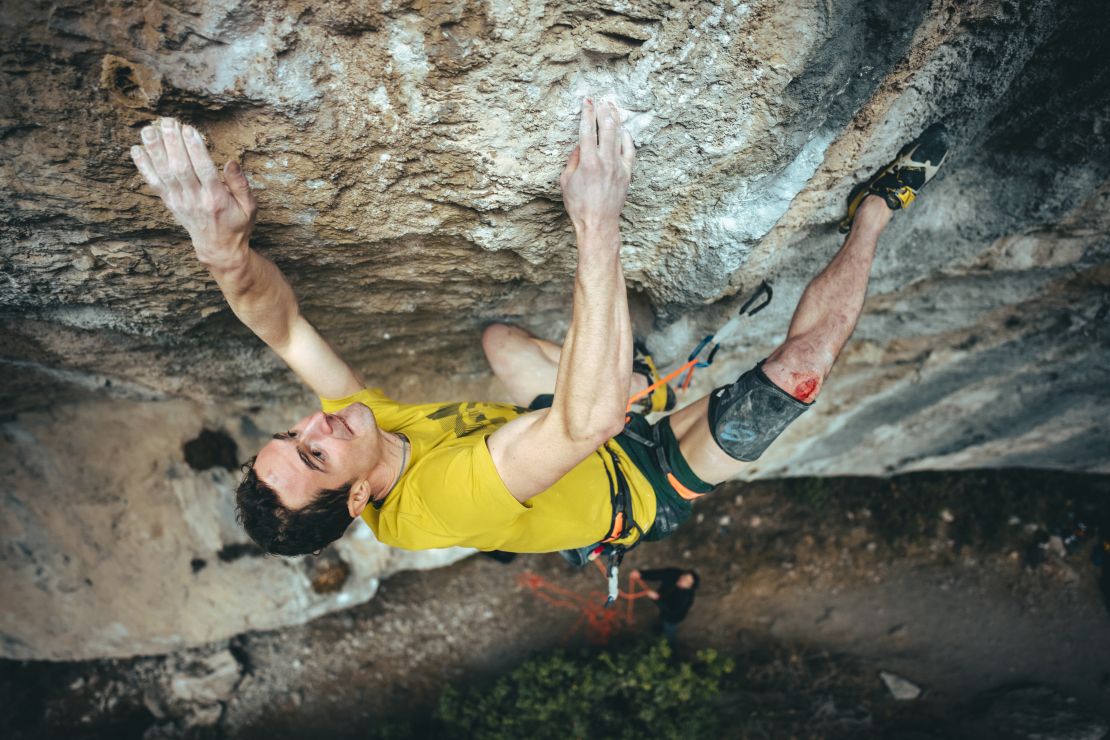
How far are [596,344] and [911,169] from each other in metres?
1.46

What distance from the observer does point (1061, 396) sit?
419 centimetres

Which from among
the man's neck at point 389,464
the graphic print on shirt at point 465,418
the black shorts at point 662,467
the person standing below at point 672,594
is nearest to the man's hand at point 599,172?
the graphic print on shirt at point 465,418

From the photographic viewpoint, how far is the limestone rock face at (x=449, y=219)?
5.84ft

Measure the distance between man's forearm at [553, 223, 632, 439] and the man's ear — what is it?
842 mm

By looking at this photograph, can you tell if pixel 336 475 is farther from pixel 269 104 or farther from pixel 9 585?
pixel 9 585

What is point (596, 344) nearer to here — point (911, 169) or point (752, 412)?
point (752, 412)

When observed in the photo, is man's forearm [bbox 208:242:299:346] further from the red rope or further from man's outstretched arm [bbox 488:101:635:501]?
the red rope

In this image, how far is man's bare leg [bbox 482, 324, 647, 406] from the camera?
10.5ft

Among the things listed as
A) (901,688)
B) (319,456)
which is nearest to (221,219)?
(319,456)

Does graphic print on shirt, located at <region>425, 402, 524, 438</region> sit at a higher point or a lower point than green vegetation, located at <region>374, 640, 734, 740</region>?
higher

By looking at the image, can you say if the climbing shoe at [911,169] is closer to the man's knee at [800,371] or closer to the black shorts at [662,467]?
the man's knee at [800,371]

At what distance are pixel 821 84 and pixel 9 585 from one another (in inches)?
200

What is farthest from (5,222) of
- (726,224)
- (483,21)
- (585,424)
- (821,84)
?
(821,84)

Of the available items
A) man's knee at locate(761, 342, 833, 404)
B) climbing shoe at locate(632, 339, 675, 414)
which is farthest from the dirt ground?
man's knee at locate(761, 342, 833, 404)
